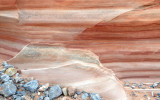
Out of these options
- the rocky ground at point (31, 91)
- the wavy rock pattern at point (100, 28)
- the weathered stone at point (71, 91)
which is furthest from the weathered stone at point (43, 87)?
the wavy rock pattern at point (100, 28)

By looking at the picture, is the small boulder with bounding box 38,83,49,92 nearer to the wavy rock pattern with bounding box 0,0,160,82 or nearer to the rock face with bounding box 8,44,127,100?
the rock face with bounding box 8,44,127,100

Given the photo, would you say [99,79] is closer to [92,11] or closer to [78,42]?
[78,42]

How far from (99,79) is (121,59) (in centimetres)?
24

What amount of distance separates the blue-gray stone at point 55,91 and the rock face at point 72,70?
2.1 inches

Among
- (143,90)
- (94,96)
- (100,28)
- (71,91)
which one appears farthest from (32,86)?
(143,90)

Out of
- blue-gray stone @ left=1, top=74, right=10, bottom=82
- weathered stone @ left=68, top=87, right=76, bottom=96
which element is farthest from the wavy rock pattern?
weathered stone @ left=68, top=87, right=76, bottom=96

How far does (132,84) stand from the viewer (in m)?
1.08

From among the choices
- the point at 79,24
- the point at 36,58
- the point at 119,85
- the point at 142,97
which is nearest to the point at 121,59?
the point at 119,85

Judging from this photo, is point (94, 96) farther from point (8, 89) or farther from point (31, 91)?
point (8, 89)

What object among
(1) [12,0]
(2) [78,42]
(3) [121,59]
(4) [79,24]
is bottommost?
(3) [121,59]

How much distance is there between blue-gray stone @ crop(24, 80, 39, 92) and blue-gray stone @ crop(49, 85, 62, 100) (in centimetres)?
11

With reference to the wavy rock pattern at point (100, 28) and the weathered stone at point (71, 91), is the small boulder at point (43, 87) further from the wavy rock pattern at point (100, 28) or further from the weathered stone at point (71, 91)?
the wavy rock pattern at point (100, 28)

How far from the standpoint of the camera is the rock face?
40.1 inches

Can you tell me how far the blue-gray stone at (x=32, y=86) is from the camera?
0.99m
